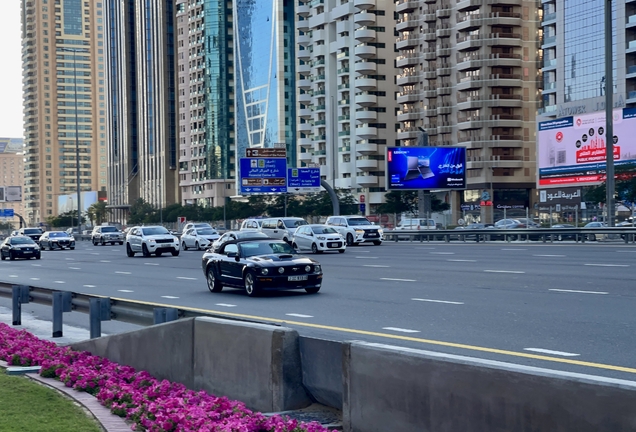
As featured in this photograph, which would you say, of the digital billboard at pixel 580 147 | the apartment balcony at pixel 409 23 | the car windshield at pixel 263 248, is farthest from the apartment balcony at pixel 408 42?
the car windshield at pixel 263 248

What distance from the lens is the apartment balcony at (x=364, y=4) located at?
11650 centimetres

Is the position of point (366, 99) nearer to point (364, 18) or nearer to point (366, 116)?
point (366, 116)

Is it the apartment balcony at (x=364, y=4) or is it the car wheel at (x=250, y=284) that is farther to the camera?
the apartment balcony at (x=364, y=4)

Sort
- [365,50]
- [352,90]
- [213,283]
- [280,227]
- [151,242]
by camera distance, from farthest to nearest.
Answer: [352,90] → [365,50] → [280,227] → [151,242] → [213,283]

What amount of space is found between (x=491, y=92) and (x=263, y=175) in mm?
33495

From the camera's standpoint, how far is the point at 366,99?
4624 inches

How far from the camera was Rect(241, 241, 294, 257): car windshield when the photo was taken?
22250mm

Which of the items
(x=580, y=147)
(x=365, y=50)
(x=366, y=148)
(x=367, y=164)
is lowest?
(x=367, y=164)

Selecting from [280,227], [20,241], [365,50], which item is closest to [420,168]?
[280,227]

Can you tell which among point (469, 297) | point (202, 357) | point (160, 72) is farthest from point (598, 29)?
point (160, 72)

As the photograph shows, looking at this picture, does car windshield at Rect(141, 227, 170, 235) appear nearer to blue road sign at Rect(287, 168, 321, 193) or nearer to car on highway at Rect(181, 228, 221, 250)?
car on highway at Rect(181, 228, 221, 250)

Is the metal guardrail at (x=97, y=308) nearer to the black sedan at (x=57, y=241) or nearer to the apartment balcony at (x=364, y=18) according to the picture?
the black sedan at (x=57, y=241)

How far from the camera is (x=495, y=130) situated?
331ft

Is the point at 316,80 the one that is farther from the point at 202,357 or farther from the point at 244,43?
the point at 202,357
